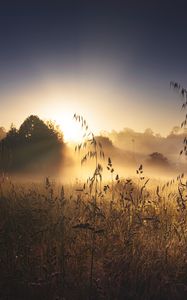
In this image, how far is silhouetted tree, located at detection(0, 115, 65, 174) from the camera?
31250mm

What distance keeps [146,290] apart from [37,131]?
27.5 m

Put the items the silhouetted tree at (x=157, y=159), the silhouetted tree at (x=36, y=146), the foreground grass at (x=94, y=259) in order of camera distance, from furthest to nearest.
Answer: the silhouetted tree at (x=157, y=159), the silhouetted tree at (x=36, y=146), the foreground grass at (x=94, y=259)


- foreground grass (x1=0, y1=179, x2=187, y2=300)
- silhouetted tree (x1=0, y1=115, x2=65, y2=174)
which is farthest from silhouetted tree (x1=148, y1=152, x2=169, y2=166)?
foreground grass (x1=0, y1=179, x2=187, y2=300)

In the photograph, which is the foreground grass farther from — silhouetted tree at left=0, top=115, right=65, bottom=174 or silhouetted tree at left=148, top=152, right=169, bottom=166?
silhouetted tree at left=148, top=152, right=169, bottom=166

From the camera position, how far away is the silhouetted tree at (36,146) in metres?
31.2

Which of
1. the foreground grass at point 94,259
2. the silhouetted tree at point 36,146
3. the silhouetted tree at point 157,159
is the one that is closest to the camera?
the foreground grass at point 94,259

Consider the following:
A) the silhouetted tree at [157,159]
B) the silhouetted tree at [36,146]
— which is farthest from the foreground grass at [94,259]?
the silhouetted tree at [157,159]

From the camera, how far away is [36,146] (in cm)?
3192

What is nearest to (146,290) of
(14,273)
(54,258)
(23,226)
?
(54,258)

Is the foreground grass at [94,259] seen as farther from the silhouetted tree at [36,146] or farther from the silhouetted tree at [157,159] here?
the silhouetted tree at [157,159]

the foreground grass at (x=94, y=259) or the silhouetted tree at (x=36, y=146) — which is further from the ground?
the silhouetted tree at (x=36, y=146)

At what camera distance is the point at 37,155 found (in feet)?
105

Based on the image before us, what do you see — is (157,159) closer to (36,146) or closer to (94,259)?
(36,146)

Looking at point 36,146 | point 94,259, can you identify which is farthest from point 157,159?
point 94,259
